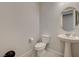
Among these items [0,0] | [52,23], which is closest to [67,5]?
[52,23]

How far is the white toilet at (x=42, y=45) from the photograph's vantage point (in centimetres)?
104

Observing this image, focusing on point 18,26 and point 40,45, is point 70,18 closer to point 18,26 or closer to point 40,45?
point 40,45

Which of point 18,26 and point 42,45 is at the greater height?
point 18,26

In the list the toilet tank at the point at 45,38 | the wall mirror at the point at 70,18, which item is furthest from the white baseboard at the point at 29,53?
the wall mirror at the point at 70,18

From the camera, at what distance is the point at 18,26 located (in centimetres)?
98

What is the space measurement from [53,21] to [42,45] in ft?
1.02

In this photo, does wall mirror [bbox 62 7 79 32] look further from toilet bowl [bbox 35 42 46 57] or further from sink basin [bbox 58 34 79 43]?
→ toilet bowl [bbox 35 42 46 57]

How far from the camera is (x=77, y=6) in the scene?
0.96m

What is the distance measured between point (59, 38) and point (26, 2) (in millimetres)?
546

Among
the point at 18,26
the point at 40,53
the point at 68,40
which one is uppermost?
the point at 18,26

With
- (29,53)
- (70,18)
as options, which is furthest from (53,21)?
(29,53)

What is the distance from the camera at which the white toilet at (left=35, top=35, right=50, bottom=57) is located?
104cm

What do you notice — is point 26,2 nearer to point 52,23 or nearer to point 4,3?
point 4,3

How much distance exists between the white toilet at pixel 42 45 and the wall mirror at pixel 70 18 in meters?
0.24
